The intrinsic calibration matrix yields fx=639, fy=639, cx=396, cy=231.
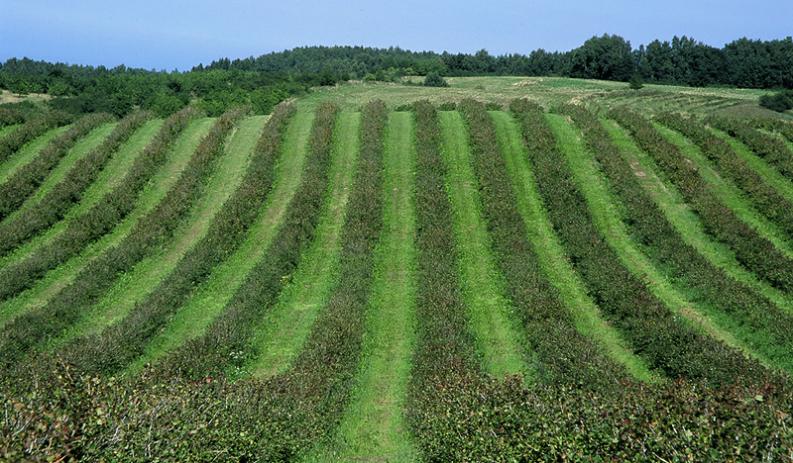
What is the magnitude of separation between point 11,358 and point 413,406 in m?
14.2

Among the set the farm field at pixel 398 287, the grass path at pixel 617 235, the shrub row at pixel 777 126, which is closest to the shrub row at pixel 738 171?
the farm field at pixel 398 287

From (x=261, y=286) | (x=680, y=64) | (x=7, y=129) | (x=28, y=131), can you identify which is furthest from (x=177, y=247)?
(x=680, y=64)

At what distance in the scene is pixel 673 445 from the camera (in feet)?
39.3

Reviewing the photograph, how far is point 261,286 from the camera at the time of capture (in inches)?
1139

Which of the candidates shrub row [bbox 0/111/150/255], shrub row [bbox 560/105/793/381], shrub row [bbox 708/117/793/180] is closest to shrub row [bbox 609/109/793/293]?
shrub row [bbox 560/105/793/381]

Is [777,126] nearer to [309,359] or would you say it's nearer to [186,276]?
[309,359]

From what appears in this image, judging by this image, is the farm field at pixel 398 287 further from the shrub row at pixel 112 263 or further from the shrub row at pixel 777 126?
the shrub row at pixel 777 126

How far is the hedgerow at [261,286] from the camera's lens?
73.6 feet

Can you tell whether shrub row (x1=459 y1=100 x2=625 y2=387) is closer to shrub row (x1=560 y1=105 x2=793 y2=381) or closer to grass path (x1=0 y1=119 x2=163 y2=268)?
shrub row (x1=560 y1=105 x2=793 y2=381)

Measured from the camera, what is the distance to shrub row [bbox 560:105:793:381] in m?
24.0

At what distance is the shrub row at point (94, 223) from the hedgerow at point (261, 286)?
7.03 meters

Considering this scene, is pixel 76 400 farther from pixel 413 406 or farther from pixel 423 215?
pixel 423 215

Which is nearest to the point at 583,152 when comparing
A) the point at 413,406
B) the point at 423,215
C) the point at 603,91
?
the point at 423,215

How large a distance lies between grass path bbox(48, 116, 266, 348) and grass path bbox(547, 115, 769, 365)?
873 inches
